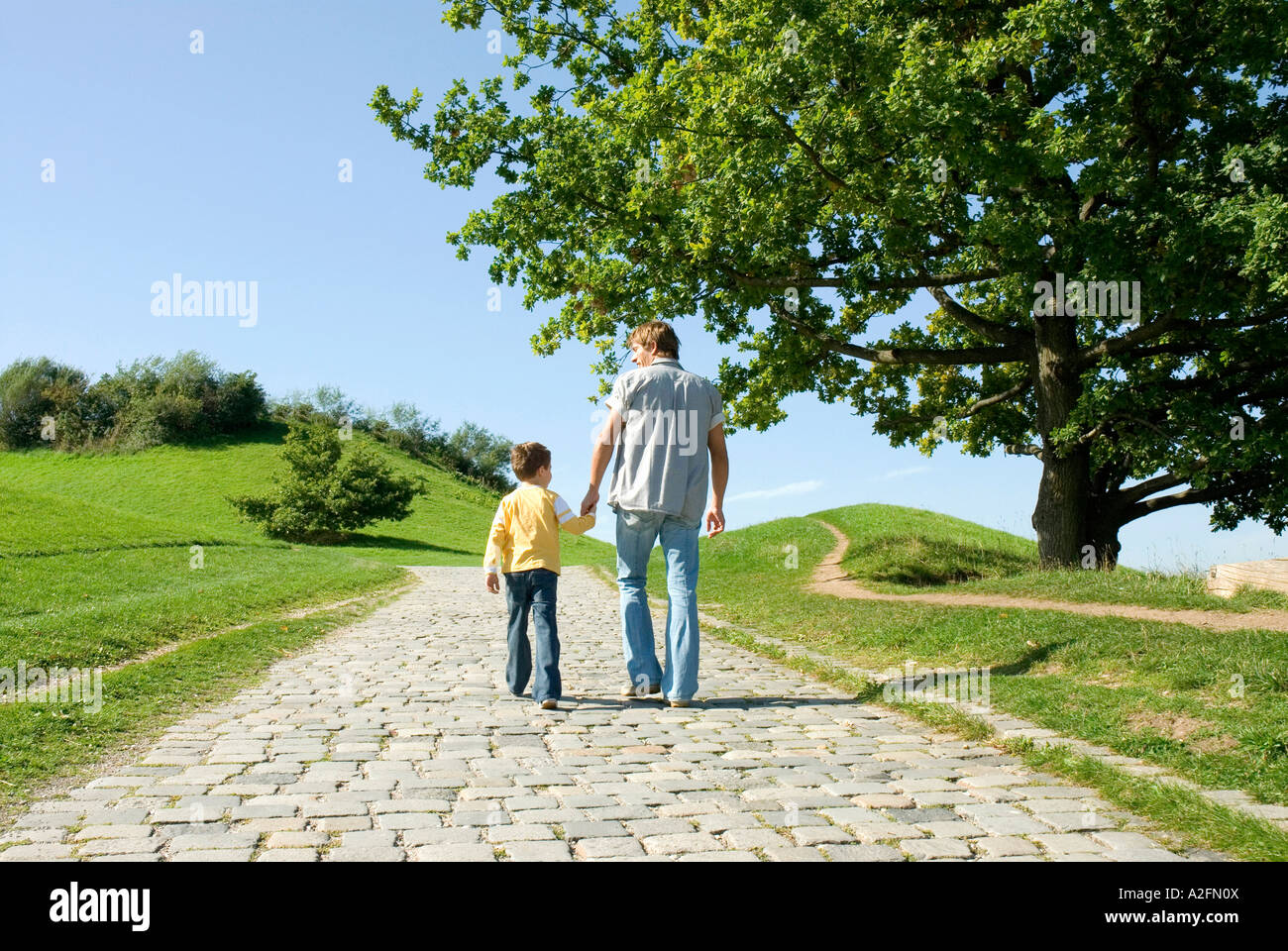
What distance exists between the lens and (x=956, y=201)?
635 inches

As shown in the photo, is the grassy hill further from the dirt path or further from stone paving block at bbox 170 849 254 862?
the dirt path

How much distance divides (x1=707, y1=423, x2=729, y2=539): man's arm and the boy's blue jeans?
51.3 inches

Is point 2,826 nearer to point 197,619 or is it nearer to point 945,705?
point 945,705

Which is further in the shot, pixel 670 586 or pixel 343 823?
pixel 670 586

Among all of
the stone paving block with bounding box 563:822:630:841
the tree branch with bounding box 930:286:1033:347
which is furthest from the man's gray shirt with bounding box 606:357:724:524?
the tree branch with bounding box 930:286:1033:347

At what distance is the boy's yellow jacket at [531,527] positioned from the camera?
801cm

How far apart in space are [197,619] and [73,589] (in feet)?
17.2

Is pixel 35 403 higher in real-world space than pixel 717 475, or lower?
higher

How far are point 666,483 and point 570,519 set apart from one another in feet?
2.64

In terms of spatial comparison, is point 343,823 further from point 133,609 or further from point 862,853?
point 133,609

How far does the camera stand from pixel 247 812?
15.5 feet

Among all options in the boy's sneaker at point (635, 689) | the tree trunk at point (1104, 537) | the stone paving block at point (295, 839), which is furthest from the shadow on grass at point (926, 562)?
the stone paving block at point (295, 839)

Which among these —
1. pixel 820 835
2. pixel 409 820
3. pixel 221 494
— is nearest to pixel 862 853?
pixel 820 835

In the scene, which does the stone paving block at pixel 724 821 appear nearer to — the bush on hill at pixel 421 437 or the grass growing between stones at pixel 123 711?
the grass growing between stones at pixel 123 711
